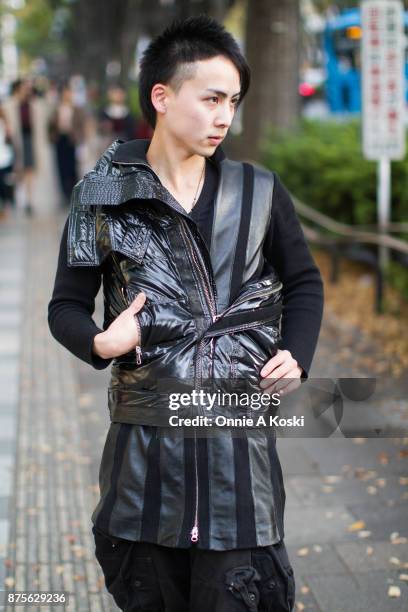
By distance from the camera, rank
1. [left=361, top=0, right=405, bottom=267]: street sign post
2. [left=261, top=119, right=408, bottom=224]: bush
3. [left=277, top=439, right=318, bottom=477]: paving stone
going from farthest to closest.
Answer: [left=261, top=119, right=408, bottom=224]: bush → [left=361, top=0, right=405, bottom=267]: street sign post → [left=277, top=439, right=318, bottom=477]: paving stone

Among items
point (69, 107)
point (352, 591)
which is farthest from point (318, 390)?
point (69, 107)

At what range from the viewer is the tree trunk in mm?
12320

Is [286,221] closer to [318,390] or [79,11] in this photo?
[318,390]

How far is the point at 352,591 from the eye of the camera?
3633mm

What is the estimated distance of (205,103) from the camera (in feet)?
7.36

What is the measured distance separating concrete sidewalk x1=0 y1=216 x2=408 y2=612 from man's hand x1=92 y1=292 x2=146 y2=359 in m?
0.68

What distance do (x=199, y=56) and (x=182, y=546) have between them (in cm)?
114

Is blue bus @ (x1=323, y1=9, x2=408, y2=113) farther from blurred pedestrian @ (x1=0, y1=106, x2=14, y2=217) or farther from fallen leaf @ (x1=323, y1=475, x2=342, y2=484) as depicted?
fallen leaf @ (x1=323, y1=475, x2=342, y2=484)

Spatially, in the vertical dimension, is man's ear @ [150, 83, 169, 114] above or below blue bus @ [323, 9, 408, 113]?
below

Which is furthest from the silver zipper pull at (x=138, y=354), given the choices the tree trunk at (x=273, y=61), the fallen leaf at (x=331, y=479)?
the tree trunk at (x=273, y=61)

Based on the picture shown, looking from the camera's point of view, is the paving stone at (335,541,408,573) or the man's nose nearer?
the man's nose

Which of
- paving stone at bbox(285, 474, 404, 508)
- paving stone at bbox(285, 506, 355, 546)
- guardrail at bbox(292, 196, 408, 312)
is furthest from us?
guardrail at bbox(292, 196, 408, 312)

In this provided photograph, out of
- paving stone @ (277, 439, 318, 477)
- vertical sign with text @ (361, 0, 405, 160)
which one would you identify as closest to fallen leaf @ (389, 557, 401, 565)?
paving stone @ (277, 439, 318, 477)

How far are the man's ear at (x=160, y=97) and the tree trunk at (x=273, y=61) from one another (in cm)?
1038
